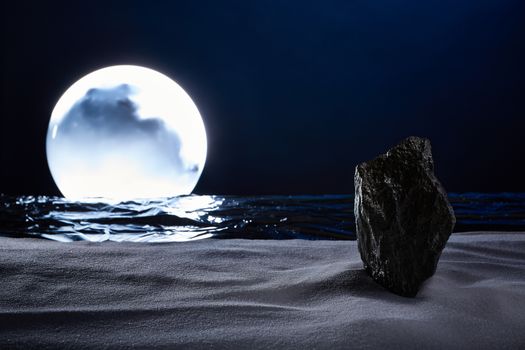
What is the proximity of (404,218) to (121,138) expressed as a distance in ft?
11.4

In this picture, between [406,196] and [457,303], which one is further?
[406,196]

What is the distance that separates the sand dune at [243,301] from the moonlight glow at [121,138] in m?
2.66

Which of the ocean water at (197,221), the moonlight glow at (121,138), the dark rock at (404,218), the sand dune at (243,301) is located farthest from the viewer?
the moonlight glow at (121,138)

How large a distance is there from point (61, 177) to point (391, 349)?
4.03m

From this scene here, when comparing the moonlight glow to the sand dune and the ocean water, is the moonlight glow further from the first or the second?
the sand dune

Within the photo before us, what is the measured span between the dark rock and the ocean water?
77cm

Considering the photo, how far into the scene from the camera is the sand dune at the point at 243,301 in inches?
30.5

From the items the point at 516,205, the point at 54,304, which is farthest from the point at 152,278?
the point at 516,205

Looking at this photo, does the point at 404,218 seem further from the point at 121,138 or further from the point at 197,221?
the point at 121,138

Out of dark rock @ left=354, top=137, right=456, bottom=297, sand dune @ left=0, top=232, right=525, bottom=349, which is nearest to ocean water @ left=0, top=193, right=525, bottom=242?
sand dune @ left=0, top=232, right=525, bottom=349

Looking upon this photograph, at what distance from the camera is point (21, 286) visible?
3.45 feet

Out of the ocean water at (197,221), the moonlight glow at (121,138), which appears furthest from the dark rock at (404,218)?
the moonlight glow at (121,138)

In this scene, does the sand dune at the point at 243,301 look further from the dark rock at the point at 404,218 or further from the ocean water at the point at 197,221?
the ocean water at the point at 197,221

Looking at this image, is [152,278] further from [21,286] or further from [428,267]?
[428,267]
